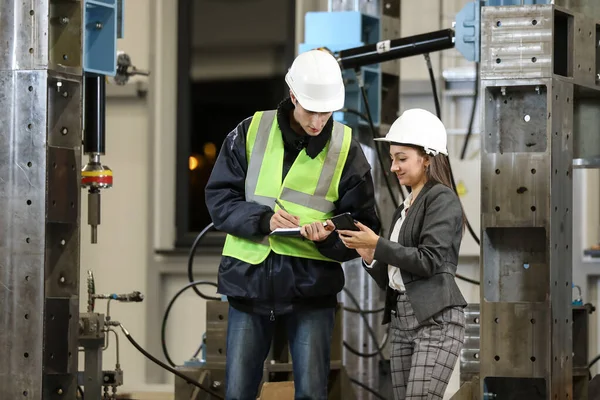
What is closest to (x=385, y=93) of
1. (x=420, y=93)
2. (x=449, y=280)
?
(x=420, y=93)

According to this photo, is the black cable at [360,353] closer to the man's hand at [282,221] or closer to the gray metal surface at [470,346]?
the gray metal surface at [470,346]

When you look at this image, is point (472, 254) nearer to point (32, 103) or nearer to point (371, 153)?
point (371, 153)

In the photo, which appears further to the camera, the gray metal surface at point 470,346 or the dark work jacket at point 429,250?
the gray metal surface at point 470,346

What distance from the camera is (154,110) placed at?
7508 mm

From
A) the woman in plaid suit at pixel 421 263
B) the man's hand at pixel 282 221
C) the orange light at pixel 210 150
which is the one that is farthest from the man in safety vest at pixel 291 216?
the orange light at pixel 210 150

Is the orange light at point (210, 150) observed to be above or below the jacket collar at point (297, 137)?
above

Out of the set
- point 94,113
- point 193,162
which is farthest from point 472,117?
point 94,113

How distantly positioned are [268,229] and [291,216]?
0.09 m

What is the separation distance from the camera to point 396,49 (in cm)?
528

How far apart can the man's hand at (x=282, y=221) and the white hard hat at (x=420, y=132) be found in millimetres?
418

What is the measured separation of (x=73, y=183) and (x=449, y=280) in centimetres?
140

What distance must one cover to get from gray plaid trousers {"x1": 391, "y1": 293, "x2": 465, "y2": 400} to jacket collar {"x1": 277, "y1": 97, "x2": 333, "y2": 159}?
0.58m

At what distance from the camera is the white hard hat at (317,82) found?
11.5 ft

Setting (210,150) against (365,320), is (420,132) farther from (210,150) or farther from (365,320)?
(210,150)
